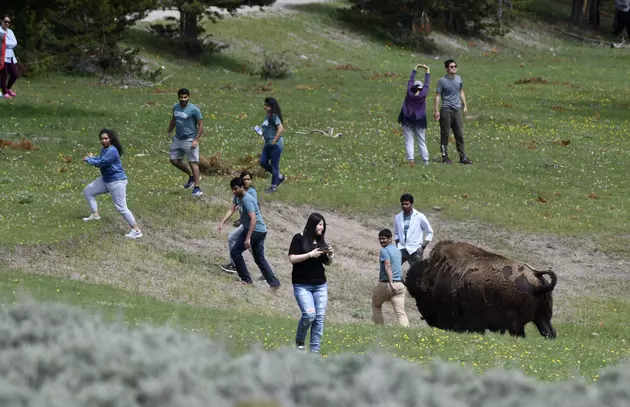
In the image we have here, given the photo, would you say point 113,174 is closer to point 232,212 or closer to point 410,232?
point 232,212

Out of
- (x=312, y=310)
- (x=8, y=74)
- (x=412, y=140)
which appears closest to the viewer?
(x=312, y=310)

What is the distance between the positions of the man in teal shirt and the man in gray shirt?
1036 centimetres

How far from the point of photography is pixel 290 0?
59031mm

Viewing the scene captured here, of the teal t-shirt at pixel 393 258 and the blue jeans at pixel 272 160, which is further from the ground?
the teal t-shirt at pixel 393 258

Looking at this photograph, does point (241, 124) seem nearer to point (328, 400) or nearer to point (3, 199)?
point (3, 199)

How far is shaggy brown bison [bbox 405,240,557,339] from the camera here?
15812 millimetres

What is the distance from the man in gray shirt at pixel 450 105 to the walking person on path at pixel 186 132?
→ 24.6 feet

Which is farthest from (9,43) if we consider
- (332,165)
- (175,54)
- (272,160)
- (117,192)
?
(175,54)

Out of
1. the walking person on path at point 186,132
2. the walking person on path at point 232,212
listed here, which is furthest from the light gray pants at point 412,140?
the walking person on path at point 232,212

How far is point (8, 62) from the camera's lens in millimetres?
30828

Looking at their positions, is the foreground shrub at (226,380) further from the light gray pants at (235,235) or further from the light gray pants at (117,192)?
the light gray pants at (117,192)

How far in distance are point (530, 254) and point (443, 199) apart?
3.54 m

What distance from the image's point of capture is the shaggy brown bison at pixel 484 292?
51.9 feet

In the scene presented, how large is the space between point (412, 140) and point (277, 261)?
872cm
